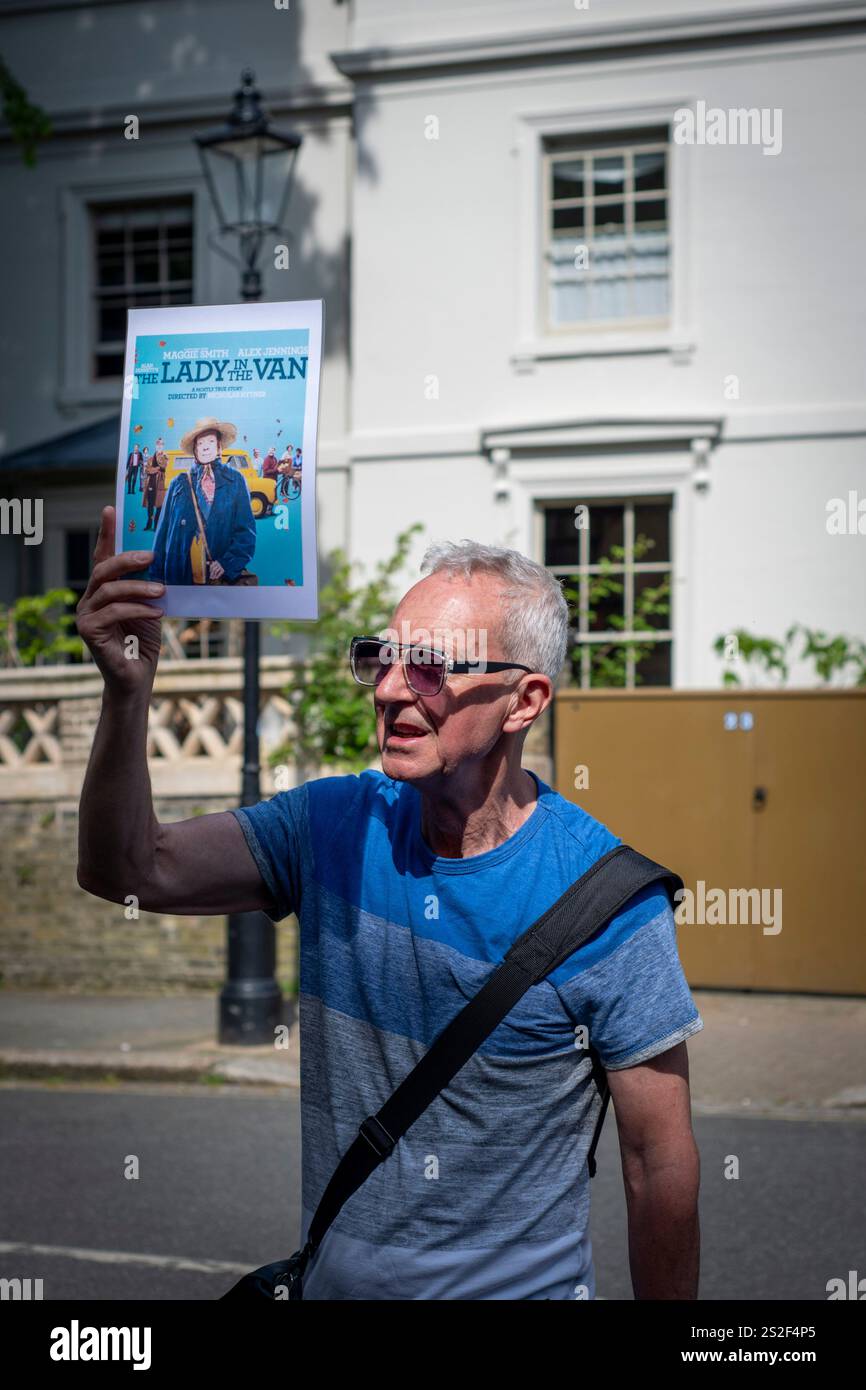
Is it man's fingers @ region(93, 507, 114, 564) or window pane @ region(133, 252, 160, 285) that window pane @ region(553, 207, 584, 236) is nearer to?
window pane @ region(133, 252, 160, 285)

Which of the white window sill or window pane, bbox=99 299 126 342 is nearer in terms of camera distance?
the white window sill

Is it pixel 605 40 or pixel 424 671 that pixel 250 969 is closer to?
pixel 424 671

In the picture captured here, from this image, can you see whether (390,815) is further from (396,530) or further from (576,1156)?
(396,530)

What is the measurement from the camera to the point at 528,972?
2.29 m

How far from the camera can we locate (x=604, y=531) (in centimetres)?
1501

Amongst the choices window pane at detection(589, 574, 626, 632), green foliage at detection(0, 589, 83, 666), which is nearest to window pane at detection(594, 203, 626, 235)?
window pane at detection(589, 574, 626, 632)

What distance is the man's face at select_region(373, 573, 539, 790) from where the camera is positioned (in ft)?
7.98

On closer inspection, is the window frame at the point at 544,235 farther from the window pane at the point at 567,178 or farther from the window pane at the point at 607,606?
the window pane at the point at 607,606

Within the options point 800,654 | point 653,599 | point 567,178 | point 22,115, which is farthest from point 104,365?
point 800,654

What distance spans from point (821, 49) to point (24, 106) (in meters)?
7.29

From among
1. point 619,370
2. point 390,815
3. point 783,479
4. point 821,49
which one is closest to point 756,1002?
point 783,479

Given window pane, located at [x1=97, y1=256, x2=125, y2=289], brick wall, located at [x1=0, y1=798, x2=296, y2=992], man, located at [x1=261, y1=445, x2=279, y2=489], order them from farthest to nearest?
window pane, located at [x1=97, y1=256, x2=125, y2=289] → brick wall, located at [x1=0, y1=798, x2=296, y2=992] → man, located at [x1=261, y1=445, x2=279, y2=489]

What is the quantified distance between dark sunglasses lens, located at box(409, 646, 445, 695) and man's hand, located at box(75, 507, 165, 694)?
0.39 metres

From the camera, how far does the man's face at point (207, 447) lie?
228 centimetres
